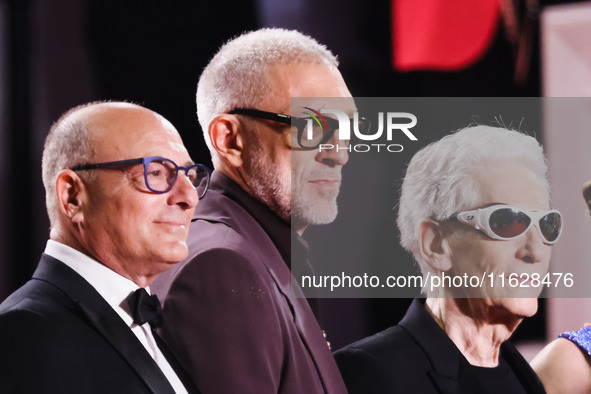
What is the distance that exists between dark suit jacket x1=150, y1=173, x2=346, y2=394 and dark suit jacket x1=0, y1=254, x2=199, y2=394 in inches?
4.2

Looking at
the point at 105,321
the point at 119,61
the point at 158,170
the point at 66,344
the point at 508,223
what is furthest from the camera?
the point at 119,61

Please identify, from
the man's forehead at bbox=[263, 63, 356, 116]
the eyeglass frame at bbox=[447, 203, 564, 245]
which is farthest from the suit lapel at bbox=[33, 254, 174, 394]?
the eyeglass frame at bbox=[447, 203, 564, 245]

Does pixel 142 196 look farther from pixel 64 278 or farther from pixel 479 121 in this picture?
pixel 479 121

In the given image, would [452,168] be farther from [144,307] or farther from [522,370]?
[144,307]

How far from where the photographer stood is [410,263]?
1.74 metres

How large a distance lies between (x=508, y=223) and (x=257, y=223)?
1.79 feet

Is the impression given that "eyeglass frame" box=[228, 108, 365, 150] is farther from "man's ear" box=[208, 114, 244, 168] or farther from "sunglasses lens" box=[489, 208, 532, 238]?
"sunglasses lens" box=[489, 208, 532, 238]

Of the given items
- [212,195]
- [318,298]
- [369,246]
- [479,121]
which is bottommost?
[318,298]

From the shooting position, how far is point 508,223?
168 centimetres

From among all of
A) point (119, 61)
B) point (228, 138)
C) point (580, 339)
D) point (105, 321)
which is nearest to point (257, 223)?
point (228, 138)

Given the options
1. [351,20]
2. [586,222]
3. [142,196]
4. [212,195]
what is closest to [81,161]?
[142,196]

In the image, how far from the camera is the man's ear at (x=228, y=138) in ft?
5.74

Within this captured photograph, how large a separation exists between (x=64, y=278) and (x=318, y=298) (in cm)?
58

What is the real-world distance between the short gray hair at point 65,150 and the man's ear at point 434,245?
0.73 metres
